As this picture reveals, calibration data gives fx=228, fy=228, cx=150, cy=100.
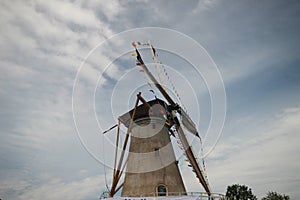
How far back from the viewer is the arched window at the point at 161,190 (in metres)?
16.8

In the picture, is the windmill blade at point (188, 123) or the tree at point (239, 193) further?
the tree at point (239, 193)

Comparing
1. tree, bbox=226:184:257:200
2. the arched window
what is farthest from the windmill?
tree, bbox=226:184:257:200

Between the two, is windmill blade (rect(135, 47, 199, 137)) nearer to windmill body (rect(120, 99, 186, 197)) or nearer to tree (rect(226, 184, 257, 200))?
windmill body (rect(120, 99, 186, 197))

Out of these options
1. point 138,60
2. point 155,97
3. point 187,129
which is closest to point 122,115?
point 155,97

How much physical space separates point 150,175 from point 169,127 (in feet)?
16.2

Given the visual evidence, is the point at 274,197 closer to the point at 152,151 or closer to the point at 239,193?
the point at 239,193

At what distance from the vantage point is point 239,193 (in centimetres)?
4659

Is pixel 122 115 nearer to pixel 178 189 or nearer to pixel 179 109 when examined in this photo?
pixel 179 109

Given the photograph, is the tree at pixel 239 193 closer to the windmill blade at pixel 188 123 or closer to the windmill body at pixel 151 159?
the windmill blade at pixel 188 123

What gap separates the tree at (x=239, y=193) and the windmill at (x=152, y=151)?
3195cm

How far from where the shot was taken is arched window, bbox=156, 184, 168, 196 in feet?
55.2

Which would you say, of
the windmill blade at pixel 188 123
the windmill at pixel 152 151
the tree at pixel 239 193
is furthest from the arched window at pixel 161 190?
the tree at pixel 239 193

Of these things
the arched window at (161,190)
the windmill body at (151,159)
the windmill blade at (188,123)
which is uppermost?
the windmill blade at (188,123)

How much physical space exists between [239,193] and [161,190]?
120 ft
